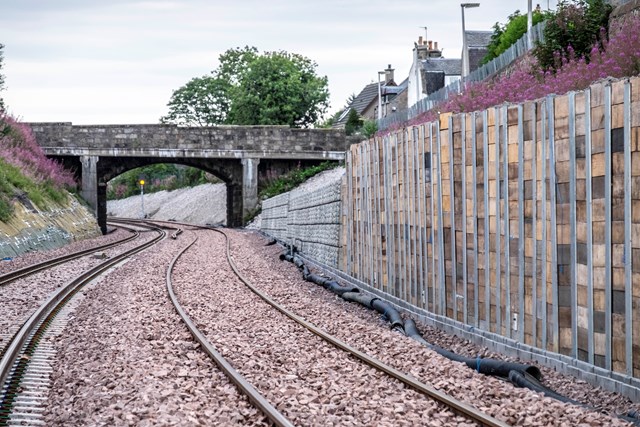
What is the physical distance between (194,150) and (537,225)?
3720cm

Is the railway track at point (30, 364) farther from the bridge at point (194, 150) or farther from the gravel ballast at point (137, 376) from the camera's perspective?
the bridge at point (194, 150)

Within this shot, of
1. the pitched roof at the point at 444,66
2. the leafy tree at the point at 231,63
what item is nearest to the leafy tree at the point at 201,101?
the leafy tree at the point at 231,63

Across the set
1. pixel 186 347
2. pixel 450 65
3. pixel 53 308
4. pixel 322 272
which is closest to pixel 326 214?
pixel 322 272

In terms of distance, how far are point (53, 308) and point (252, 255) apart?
39.0 ft

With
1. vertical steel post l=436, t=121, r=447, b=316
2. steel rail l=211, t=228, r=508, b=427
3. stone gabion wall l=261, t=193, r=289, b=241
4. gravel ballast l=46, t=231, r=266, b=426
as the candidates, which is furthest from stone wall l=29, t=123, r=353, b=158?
vertical steel post l=436, t=121, r=447, b=316

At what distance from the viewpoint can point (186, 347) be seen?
9586 millimetres

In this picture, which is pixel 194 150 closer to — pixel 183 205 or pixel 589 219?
pixel 183 205

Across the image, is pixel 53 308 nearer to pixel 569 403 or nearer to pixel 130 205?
pixel 569 403

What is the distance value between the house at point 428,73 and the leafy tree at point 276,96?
809 cm

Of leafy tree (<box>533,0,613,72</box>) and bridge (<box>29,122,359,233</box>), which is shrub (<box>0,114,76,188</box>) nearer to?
bridge (<box>29,122,359,233</box>)

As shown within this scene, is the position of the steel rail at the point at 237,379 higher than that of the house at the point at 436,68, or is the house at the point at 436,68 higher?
the house at the point at 436,68

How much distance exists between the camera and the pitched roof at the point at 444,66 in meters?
60.7

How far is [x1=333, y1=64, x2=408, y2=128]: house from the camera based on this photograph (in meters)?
69.0

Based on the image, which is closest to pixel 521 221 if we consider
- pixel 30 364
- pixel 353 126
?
pixel 30 364
